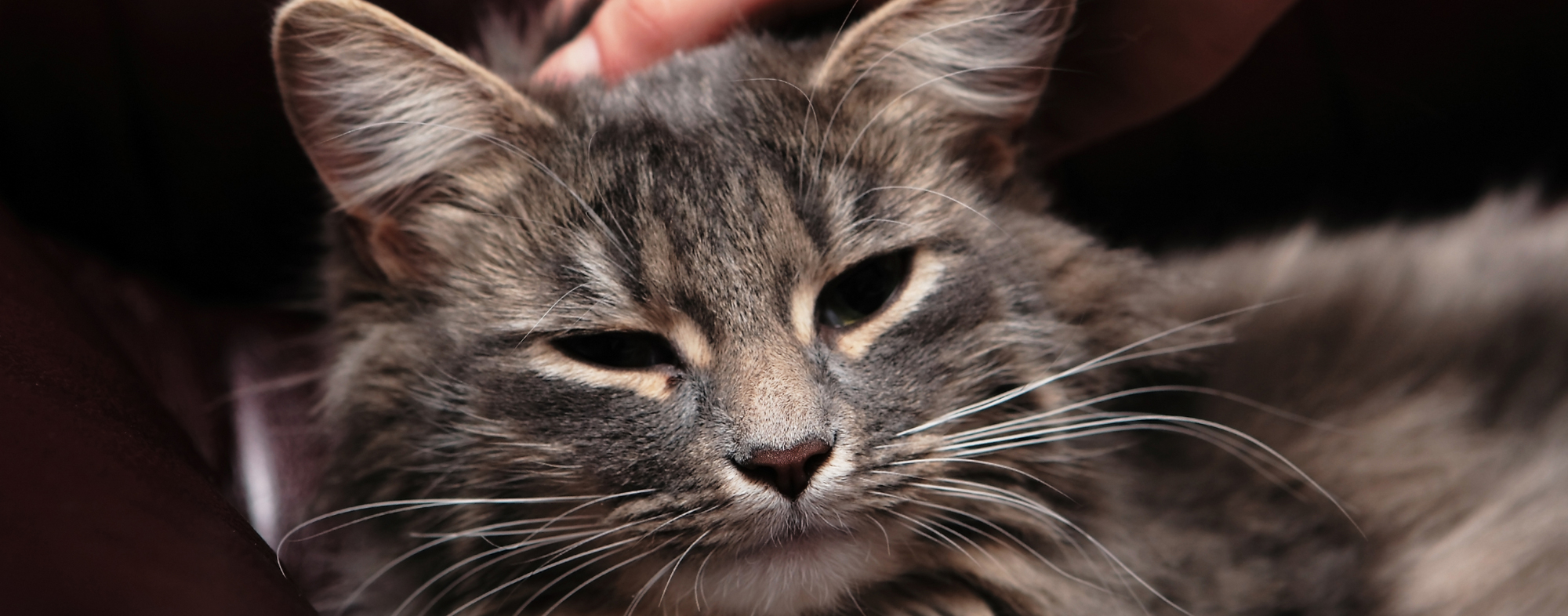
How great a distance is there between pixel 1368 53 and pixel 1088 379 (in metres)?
1.06

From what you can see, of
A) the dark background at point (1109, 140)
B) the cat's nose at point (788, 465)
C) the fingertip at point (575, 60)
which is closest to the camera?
the cat's nose at point (788, 465)

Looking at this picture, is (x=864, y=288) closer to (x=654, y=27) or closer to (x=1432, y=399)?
(x=654, y=27)

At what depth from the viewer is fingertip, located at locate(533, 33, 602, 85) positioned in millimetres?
1311

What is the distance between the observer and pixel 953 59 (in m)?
1.11

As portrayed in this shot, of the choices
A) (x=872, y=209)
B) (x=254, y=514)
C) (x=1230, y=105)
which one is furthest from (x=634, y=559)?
(x=1230, y=105)

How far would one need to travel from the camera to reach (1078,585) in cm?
108

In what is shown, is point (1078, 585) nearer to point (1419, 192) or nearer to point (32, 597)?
point (32, 597)

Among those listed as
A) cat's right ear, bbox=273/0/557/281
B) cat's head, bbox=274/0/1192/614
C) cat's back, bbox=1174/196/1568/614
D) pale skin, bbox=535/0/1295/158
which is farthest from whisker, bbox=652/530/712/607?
cat's back, bbox=1174/196/1568/614

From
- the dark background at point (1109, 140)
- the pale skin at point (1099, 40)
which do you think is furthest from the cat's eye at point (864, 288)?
the dark background at point (1109, 140)

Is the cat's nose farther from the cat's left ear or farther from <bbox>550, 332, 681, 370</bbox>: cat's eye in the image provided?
the cat's left ear

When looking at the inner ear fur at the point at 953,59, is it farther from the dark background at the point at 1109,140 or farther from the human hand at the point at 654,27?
the dark background at the point at 1109,140

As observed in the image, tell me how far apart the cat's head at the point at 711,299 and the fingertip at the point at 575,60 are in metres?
0.20

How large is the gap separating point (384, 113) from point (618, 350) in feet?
1.16

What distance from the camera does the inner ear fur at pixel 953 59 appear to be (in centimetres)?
105
